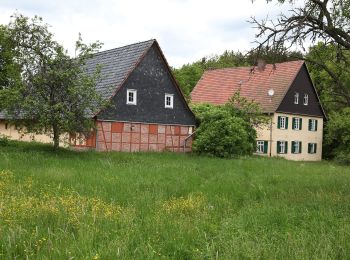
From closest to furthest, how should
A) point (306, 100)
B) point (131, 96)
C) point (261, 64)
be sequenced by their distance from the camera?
point (261, 64), point (131, 96), point (306, 100)

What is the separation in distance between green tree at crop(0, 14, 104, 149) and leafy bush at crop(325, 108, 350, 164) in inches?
1078

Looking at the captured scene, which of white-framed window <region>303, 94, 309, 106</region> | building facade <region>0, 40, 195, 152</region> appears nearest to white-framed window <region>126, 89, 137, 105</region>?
building facade <region>0, 40, 195, 152</region>

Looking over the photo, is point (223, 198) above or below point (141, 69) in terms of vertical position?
below

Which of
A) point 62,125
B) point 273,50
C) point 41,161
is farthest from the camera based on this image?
point 62,125

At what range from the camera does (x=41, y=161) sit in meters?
19.9

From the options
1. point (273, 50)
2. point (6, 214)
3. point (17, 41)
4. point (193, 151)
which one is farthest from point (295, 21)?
point (193, 151)

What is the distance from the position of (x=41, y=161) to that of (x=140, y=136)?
15.8 metres

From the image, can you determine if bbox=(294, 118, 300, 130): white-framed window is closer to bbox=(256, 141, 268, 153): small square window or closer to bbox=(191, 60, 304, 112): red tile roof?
bbox=(191, 60, 304, 112): red tile roof

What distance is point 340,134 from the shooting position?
48.2m

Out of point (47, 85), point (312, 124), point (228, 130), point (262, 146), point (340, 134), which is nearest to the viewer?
point (47, 85)

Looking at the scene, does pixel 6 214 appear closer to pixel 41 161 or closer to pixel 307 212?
pixel 307 212

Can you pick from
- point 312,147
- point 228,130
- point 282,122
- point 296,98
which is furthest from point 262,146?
point 228,130

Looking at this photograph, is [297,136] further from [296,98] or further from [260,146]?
[260,146]

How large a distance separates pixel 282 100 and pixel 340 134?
721cm
